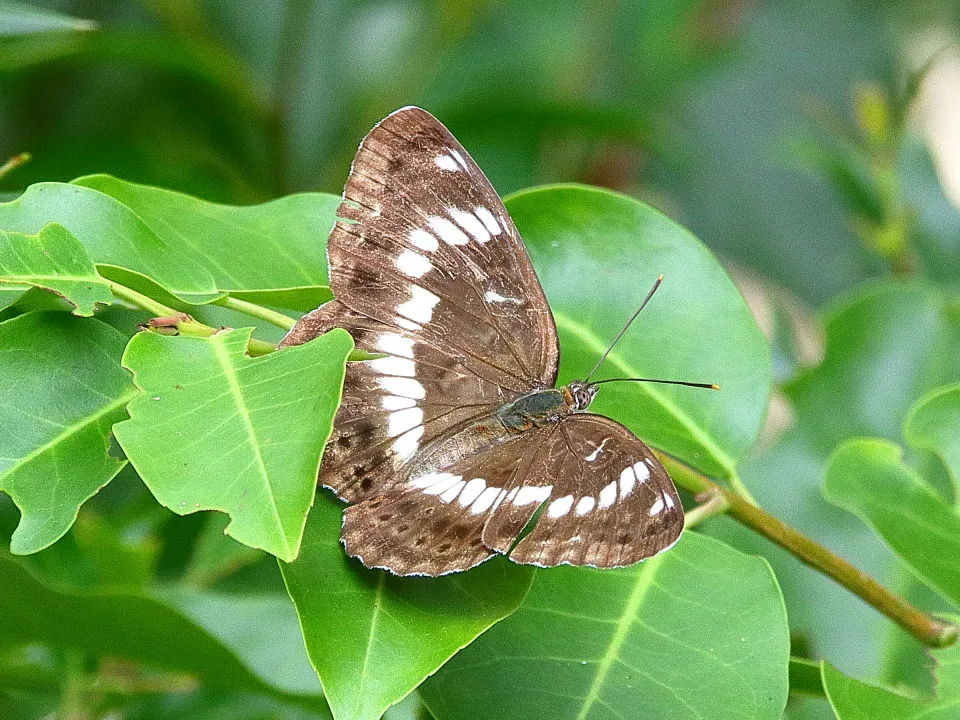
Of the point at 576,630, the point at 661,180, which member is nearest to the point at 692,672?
the point at 576,630

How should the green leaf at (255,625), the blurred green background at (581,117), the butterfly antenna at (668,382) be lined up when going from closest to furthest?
the butterfly antenna at (668,382) < the green leaf at (255,625) < the blurred green background at (581,117)

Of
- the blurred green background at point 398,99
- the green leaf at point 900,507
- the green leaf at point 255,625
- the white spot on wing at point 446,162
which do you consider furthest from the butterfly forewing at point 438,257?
the blurred green background at point 398,99

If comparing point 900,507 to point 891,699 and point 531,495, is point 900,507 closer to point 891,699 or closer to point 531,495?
point 891,699

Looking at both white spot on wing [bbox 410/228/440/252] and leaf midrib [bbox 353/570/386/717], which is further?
white spot on wing [bbox 410/228/440/252]

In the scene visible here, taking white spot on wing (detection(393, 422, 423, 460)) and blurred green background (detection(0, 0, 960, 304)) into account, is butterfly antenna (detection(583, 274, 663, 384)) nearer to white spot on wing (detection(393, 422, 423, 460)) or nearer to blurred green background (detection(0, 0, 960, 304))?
white spot on wing (detection(393, 422, 423, 460))

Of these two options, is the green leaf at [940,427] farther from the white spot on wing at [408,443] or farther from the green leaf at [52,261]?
the green leaf at [52,261]

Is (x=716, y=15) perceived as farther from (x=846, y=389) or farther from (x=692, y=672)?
(x=692, y=672)

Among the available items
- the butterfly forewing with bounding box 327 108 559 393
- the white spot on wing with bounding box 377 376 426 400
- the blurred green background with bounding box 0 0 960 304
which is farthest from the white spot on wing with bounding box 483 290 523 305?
the blurred green background with bounding box 0 0 960 304
